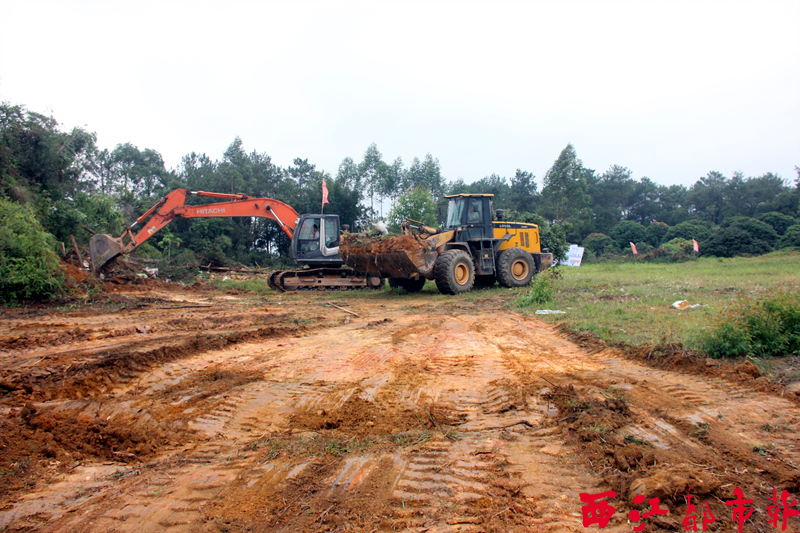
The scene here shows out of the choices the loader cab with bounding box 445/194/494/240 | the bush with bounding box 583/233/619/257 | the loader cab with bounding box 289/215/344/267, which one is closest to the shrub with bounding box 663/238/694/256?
the bush with bounding box 583/233/619/257

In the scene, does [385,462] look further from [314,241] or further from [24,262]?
[314,241]

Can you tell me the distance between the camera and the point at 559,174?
41.6 metres

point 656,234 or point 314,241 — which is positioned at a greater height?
point 656,234

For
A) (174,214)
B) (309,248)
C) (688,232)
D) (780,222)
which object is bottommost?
(309,248)

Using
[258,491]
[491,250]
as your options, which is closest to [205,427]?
[258,491]

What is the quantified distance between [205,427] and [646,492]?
3160 mm

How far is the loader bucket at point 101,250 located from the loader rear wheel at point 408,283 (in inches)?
352

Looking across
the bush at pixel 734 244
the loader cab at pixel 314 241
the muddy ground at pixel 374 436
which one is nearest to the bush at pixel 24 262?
the muddy ground at pixel 374 436

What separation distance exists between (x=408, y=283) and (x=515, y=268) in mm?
3684

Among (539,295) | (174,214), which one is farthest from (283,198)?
(539,295)

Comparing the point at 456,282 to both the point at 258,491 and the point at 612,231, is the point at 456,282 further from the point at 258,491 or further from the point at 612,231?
the point at 612,231

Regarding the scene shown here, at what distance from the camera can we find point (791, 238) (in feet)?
94.1

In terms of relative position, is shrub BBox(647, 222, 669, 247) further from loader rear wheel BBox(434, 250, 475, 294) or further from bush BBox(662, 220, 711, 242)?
loader rear wheel BBox(434, 250, 475, 294)

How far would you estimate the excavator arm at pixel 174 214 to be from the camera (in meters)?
13.9
